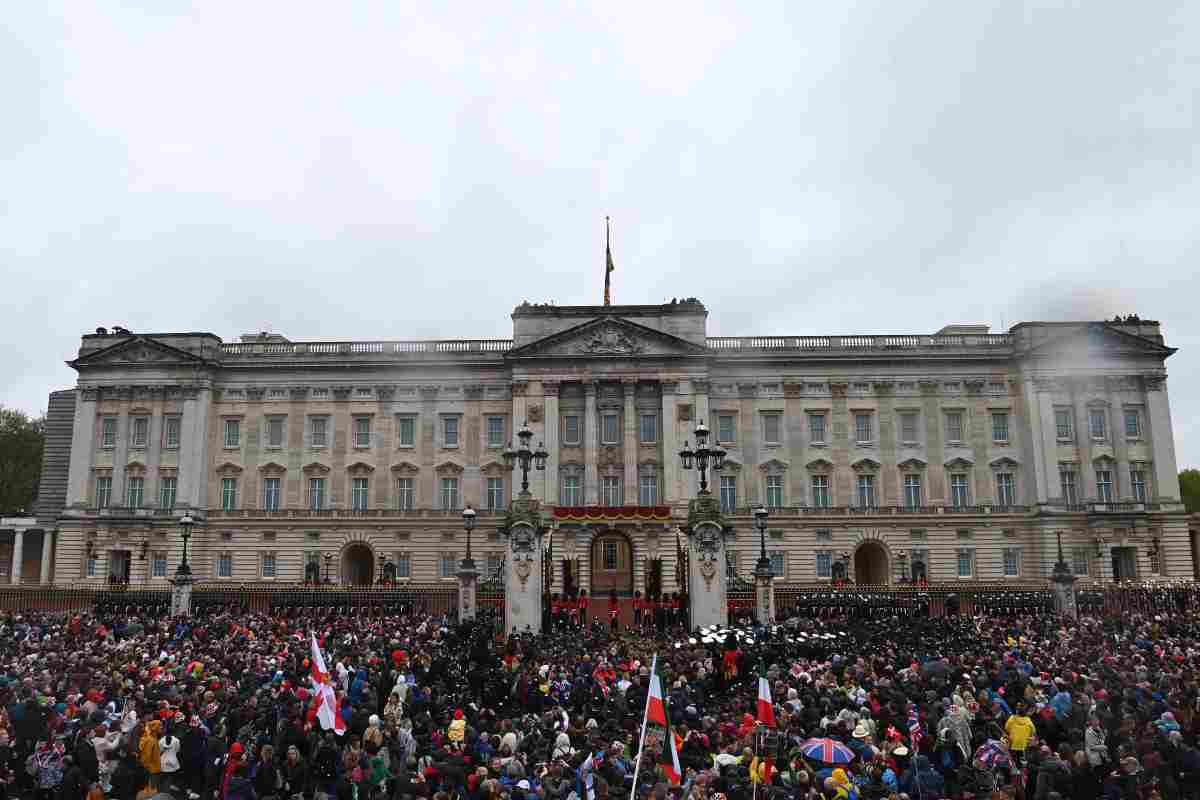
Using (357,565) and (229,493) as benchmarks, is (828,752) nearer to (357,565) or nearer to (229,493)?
(357,565)

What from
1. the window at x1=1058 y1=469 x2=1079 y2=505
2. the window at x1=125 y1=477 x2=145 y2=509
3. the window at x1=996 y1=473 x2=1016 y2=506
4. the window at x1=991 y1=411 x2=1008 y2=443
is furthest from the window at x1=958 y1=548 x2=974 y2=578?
A: the window at x1=125 y1=477 x2=145 y2=509

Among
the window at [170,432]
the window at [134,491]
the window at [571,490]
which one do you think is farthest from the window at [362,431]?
the window at [134,491]

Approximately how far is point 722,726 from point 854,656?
882cm

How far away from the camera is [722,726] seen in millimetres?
16688

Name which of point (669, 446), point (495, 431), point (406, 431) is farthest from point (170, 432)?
point (669, 446)

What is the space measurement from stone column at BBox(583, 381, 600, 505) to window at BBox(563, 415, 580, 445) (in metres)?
0.59

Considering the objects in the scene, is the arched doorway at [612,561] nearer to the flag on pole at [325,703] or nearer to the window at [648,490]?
the window at [648,490]

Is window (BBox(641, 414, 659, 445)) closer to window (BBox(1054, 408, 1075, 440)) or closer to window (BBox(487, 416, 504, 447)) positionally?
window (BBox(487, 416, 504, 447))

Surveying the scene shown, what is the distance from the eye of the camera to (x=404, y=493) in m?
62.0

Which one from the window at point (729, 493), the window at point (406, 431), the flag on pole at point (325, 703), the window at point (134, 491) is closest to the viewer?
the flag on pole at point (325, 703)

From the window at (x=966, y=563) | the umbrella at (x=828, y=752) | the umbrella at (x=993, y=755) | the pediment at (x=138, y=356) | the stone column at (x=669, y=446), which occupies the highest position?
the pediment at (x=138, y=356)

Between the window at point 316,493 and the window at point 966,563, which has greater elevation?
the window at point 316,493

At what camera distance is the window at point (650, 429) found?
60.0 metres

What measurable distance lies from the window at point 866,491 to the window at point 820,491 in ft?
6.96
